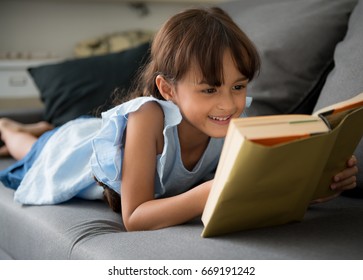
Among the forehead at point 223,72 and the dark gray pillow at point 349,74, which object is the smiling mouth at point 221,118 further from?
the dark gray pillow at point 349,74

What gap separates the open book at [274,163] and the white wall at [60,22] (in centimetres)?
235

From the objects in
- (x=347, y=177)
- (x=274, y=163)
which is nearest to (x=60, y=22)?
(x=347, y=177)

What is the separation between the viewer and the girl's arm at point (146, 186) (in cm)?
104

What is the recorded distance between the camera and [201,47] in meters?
1.10

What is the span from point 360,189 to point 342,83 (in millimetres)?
245

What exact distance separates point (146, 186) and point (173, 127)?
17 cm

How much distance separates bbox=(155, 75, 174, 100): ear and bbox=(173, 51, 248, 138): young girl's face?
42 millimetres

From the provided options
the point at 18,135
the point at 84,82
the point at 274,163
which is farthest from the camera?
the point at 84,82

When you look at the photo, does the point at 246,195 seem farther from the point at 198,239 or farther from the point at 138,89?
the point at 138,89

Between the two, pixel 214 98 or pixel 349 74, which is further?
pixel 349 74

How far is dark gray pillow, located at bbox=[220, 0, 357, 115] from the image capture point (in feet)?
5.02

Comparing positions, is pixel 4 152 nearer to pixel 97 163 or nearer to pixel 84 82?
pixel 84 82

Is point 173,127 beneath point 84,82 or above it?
above

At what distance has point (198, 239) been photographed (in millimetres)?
926
